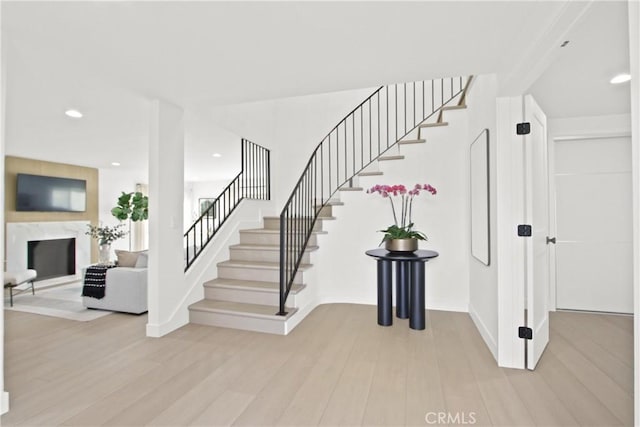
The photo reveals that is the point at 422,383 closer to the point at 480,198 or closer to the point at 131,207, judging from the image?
the point at 480,198

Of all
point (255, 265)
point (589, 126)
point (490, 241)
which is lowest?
point (255, 265)

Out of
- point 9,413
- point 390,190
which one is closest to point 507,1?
point 390,190

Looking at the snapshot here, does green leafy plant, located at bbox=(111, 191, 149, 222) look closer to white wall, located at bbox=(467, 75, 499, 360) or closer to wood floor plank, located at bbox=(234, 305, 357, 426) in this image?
wood floor plank, located at bbox=(234, 305, 357, 426)

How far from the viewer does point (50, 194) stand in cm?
627

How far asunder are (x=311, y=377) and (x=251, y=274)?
179 cm

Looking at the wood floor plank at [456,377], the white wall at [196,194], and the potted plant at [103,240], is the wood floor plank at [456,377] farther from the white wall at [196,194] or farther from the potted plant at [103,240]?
the white wall at [196,194]

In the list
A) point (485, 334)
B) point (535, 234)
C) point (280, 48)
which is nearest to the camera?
point (280, 48)

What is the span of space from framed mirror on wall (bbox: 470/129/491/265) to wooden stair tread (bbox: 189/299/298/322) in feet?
6.15

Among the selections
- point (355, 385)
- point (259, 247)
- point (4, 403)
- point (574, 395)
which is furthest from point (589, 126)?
point (4, 403)

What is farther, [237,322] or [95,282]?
[95,282]

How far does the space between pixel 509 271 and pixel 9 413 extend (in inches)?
129

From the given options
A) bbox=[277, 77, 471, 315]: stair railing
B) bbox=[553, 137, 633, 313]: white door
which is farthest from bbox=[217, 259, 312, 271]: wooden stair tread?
bbox=[553, 137, 633, 313]: white door

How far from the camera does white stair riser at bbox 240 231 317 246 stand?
431 cm

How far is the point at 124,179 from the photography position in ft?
26.2
